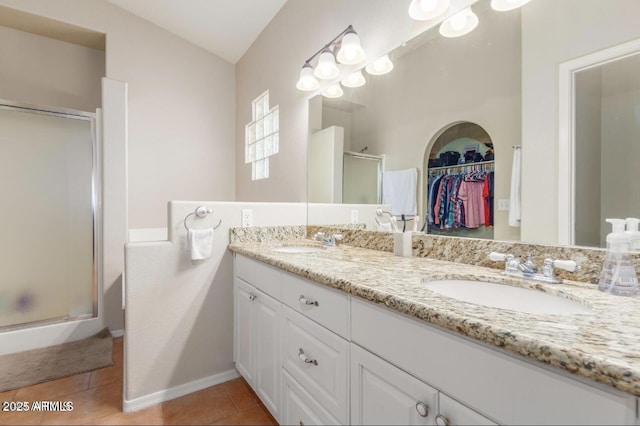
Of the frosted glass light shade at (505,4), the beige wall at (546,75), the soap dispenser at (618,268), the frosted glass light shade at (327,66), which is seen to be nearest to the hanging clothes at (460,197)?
the beige wall at (546,75)

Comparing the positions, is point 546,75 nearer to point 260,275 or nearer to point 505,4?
point 505,4

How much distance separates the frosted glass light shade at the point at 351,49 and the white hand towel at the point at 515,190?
1.08 meters

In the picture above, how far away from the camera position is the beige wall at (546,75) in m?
0.91

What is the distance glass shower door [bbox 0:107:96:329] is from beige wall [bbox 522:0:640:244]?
294 cm

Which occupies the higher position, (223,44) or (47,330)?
(223,44)

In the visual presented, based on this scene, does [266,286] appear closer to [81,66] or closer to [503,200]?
[503,200]

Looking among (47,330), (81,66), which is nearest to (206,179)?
(81,66)

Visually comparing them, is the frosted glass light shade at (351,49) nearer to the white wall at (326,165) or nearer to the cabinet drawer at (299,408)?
the white wall at (326,165)

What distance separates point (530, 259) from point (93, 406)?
6.87 ft

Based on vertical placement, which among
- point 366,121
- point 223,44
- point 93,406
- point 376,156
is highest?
point 223,44

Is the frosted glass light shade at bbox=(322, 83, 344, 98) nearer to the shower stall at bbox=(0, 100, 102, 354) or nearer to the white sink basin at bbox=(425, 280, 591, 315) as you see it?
the white sink basin at bbox=(425, 280, 591, 315)

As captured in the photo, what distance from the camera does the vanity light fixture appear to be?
1763 mm

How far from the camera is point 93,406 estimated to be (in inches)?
61.9

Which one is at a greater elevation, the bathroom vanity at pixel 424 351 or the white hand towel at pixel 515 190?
the white hand towel at pixel 515 190
